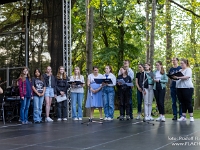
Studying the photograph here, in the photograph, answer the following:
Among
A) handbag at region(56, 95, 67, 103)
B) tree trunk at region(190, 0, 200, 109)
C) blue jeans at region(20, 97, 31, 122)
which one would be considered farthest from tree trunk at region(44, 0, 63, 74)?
tree trunk at region(190, 0, 200, 109)

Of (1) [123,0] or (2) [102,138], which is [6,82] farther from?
(1) [123,0]

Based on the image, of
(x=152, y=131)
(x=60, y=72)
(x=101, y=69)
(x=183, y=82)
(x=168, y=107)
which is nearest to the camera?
(x=152, y=131)

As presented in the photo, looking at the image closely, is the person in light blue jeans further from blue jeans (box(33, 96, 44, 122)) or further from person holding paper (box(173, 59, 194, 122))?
person holding paper (box(173, 59, 194, 122))

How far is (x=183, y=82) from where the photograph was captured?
9.98 metres

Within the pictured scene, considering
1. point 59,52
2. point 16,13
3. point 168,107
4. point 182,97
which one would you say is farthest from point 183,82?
point 168,107

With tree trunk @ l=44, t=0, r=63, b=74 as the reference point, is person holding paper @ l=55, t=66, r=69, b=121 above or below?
below

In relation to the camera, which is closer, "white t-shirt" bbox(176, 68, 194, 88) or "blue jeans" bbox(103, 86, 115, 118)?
"white t-shirt" bbox(176, 68, 194, 88)

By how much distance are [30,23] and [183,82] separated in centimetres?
618

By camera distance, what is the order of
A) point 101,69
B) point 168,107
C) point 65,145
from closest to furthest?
1. point 65,145
2. point 168,107
3. point 101,69

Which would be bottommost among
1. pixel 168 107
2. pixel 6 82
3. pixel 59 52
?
pixel 168 107

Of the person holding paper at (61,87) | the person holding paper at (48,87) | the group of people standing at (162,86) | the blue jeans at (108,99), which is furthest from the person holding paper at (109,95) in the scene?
the person holding paper at (48,87)

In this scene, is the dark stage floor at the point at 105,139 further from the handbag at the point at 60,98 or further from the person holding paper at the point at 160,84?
the handbag at the point at 60,98

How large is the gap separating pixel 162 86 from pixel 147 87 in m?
0.43

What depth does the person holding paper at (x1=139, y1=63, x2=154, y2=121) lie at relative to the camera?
34.3 feet
